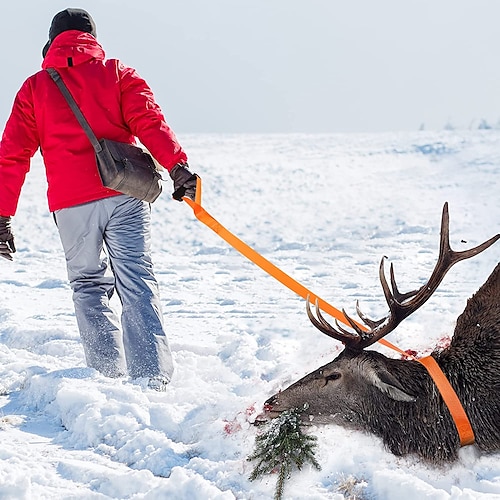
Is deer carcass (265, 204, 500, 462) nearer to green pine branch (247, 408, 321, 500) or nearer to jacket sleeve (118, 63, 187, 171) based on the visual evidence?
green pine branch (247, 408, 321, 500)

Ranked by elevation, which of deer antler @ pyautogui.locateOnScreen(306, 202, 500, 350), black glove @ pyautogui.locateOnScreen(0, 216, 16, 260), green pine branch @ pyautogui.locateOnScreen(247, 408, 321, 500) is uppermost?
black glove @ pyautogui.locateOnScreen(0, 216, 16, 260)

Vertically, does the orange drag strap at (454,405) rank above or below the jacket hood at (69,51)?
below

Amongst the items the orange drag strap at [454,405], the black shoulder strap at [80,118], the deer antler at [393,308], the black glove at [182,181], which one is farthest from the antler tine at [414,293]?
the black shoulder strap at [80,118]

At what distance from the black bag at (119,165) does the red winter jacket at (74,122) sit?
9 centimetres

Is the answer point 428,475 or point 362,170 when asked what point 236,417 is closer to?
point 428,475

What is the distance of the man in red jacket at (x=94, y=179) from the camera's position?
478cm

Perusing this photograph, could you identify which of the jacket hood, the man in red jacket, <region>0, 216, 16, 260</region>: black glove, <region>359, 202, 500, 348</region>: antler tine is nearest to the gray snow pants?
the man in red jacket

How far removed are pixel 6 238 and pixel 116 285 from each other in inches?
29.7

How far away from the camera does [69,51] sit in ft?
15.5

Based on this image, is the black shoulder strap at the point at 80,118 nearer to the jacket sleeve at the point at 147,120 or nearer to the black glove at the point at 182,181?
the jacket sleeve at the point at 147,120

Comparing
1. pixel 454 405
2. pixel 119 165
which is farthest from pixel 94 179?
pixel 454 405

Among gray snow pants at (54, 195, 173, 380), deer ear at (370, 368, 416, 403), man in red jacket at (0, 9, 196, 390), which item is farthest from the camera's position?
gray snow pants at (54, 195, 173, 380)

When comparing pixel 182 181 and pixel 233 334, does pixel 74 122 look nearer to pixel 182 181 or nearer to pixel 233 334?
pixel 182 181

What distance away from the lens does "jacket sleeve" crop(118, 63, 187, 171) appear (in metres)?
4.81
